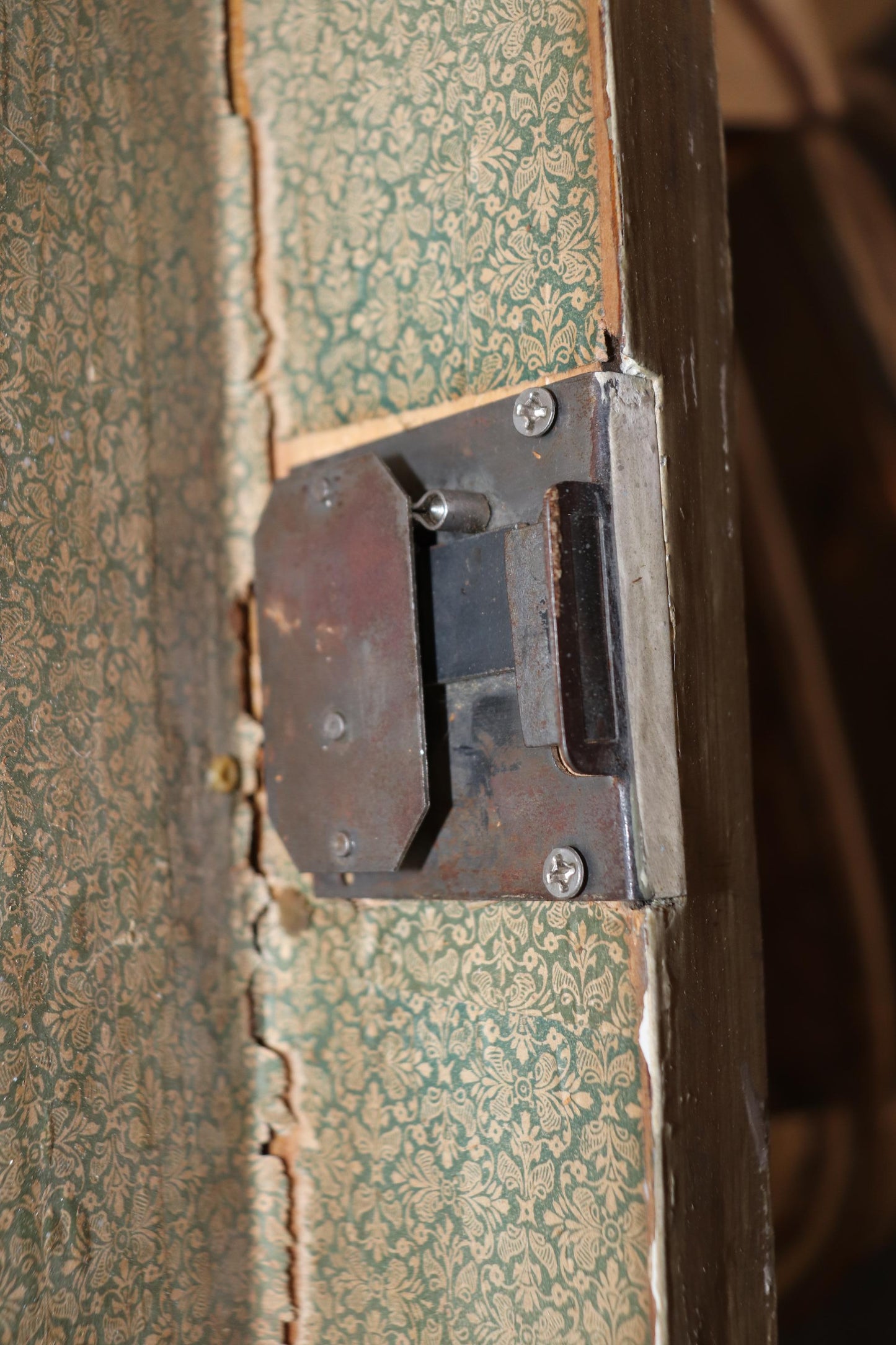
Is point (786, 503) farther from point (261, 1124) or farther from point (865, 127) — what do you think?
point (261, 1124)

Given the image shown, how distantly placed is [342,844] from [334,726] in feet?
0.20

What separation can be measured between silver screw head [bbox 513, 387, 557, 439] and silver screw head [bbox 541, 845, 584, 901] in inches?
7.5

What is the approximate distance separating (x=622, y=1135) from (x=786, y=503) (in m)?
1.33

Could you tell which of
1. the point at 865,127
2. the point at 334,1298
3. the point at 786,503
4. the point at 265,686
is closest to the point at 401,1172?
the point at 334,1298

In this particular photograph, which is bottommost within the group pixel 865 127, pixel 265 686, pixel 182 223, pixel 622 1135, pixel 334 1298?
pixel 334 1298

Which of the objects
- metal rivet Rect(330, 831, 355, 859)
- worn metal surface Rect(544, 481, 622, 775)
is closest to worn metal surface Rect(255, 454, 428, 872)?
metal rivet Rect(330, 831, 355, 859)

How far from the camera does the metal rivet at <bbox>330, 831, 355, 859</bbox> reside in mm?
596

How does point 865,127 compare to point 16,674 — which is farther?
point 865,127

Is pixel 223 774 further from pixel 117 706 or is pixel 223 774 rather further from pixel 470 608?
pixel 470 608

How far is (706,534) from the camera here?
0.55 meters

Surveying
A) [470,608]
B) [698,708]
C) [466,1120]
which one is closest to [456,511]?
[470,608]

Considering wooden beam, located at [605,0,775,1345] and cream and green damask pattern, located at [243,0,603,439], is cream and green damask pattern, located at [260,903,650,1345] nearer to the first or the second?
wooden beam, located at [605,0,775,1345]

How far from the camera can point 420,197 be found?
0.61 m

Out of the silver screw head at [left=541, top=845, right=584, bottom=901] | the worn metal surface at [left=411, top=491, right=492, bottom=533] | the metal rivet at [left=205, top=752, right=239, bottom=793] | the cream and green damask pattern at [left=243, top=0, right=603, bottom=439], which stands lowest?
the silver screw head at [left=541, top=845, right=584, bottom=901]
